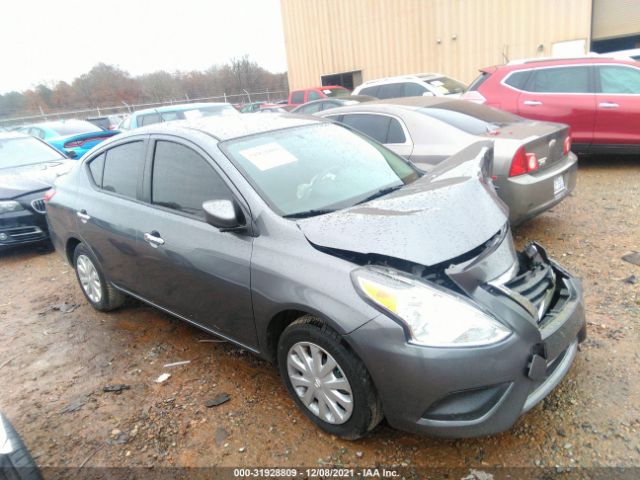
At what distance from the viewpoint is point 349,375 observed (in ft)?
7.11

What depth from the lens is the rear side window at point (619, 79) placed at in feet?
21.3

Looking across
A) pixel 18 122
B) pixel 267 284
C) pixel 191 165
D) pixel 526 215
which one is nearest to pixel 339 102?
pixel 526 215

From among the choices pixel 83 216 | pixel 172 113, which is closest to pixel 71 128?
pixel 172 113

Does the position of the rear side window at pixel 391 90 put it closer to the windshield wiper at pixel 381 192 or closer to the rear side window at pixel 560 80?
the rear side window at pixel 560 80

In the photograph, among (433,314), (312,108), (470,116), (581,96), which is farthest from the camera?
(312,108)

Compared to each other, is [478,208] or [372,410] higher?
[478,208]

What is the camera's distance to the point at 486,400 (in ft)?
6.57

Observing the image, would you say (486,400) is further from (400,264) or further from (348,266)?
(348,266)

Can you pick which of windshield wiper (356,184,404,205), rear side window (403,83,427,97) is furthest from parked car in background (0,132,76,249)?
rear side window (403,83,427,97)

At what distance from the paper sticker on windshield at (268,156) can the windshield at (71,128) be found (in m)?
8.81

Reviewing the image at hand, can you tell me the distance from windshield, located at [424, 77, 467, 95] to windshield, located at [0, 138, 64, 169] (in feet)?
27.0

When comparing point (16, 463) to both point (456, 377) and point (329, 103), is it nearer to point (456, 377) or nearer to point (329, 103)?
point (456, 377)

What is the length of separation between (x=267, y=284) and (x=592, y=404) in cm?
186

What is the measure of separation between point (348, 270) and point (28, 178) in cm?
587
